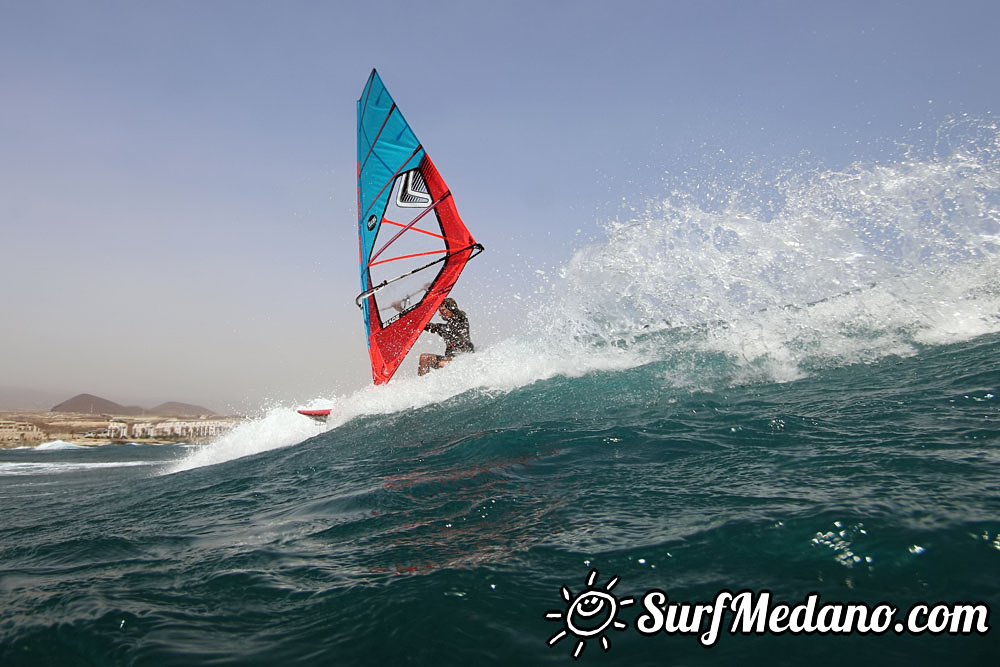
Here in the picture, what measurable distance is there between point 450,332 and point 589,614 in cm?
1002

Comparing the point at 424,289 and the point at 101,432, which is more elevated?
the point at 424,289

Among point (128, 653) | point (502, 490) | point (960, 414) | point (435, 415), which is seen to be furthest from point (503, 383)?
point (128, 653)

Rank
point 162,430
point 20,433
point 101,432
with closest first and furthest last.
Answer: point 20,433 < point 101,432 < point 162,430

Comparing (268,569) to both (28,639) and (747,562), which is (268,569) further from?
(747,562)

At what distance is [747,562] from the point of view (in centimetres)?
234

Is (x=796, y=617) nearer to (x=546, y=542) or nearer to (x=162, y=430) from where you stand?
(x=546, y=542)

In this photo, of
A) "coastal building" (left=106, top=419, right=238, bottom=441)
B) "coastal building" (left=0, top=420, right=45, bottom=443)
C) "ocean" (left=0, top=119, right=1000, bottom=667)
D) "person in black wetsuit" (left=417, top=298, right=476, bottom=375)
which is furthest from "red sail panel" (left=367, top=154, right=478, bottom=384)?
"coastal building" (left=0, top=420, right=45, bottom=443)

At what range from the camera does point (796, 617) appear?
77.5 inches

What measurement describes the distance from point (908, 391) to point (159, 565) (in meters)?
6.62

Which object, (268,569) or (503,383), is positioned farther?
(503,383)

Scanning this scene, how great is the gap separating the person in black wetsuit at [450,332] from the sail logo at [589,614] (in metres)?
9.50

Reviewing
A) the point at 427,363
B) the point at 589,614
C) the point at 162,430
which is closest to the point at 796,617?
the point at 589,614

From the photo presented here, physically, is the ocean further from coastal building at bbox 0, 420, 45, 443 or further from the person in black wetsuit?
coastal building at bbox 0, 420, 45, 443

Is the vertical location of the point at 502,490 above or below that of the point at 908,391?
below
